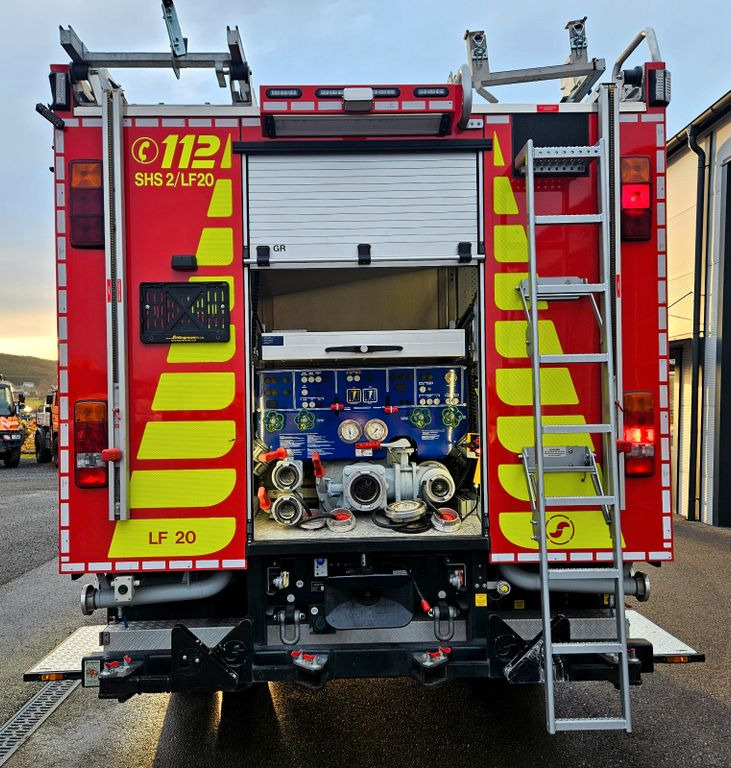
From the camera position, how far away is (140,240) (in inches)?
112

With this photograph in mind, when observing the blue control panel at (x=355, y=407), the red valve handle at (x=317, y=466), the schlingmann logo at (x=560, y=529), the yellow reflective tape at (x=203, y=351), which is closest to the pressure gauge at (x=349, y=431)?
the blue control panel at (x=355, y=407)

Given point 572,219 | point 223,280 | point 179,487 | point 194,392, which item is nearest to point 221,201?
point 223,280

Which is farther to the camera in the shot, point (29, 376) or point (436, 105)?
point (29, 376)

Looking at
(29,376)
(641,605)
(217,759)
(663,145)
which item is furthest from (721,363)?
(29,376)

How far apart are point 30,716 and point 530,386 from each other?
11.2 ft

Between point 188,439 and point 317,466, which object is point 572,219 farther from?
point 188,439

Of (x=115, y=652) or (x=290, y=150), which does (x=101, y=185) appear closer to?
(x=290, y=150)

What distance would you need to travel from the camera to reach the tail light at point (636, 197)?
9.38 ft

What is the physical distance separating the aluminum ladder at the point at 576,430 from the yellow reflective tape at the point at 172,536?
1410mm

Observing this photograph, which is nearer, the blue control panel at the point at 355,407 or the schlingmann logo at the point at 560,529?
the schlingmann logo at the point at 560,529

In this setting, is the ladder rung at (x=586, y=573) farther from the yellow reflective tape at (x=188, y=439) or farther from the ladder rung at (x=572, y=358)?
the yellow reflective tape at (x=188, y=439)

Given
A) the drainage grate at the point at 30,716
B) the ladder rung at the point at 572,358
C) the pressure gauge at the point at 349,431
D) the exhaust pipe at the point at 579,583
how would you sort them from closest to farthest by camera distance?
the ladder rung at the point at 572,358 < the exhaust pipe at the point at 579,583 < the drainage grate at the point at 30,716 < the pressure gauge at the point at 349,431

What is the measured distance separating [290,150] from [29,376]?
84814 mm

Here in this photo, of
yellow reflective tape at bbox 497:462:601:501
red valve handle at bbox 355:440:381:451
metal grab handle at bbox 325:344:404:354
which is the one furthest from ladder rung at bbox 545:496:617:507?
red valve handle at bbox 355:440:381:451
